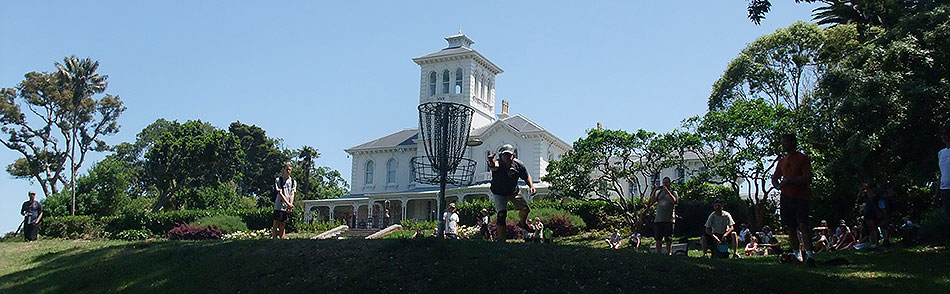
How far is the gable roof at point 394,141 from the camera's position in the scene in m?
57.3

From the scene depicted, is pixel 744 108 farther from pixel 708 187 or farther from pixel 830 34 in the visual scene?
pixel 830 34

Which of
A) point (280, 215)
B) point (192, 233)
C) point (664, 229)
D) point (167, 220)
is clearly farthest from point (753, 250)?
point (167, 220)

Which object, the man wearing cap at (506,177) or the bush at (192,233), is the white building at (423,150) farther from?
the man wearing cap at (506,177)

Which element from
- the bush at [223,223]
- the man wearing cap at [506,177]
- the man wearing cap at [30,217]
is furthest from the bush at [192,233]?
the man wearing cap at [506,177]

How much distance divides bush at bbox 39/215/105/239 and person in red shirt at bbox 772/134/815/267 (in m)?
37.9

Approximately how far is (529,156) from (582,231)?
1478 centimetres

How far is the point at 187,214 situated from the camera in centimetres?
4503

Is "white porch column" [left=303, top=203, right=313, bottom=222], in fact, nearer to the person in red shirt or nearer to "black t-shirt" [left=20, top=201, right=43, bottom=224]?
"black t-shirt" [left=20, top=201, right=43, bottom=224]

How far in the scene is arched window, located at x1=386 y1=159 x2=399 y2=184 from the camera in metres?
57.3

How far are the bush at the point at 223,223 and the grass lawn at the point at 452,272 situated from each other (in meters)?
25.8

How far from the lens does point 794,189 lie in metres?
9.95

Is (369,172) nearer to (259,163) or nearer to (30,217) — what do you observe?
(259,163)

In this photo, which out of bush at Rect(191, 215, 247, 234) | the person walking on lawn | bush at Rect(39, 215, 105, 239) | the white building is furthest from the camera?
Result: the white building

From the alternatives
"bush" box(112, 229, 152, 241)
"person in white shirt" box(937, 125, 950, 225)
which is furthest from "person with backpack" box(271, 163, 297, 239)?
"bush" box(112, 229, 152, 241)
